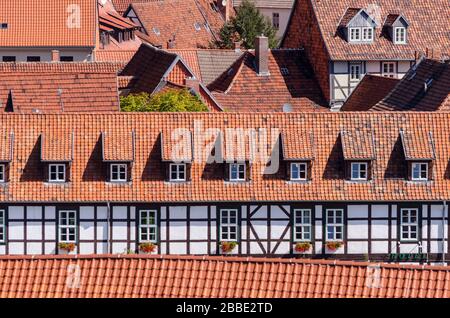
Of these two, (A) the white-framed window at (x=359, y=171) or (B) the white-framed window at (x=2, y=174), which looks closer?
(B) the white-framed window at (x=2, y=174)

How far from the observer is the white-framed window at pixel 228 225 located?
65.0m

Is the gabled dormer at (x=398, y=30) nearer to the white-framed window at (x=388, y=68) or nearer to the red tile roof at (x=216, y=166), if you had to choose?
the white-framed window at (x=388, y=68)

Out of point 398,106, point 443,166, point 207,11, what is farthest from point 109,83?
point 207,11

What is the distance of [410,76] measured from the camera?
3103 inches

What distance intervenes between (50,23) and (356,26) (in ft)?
78.1

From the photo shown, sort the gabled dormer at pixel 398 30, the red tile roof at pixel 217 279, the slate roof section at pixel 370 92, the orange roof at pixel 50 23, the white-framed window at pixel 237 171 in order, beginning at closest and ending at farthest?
the red tile roof at pixel 217 279
the white-framed window at pixel 237 171
the slate roof section at pixel 370 92
the gabled dormer at pixel 398 30
the orange roof at pixel 50 23

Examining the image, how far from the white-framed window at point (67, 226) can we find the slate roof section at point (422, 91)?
48.6 ft

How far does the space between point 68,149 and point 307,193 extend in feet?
25.8

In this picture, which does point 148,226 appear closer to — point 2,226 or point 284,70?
point 2,226

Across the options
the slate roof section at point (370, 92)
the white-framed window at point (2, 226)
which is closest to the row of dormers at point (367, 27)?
the slate roof section at point (370, 92)

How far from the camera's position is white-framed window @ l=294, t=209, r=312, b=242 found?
65.2m

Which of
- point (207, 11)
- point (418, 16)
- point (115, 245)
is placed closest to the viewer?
point (115, 245)
